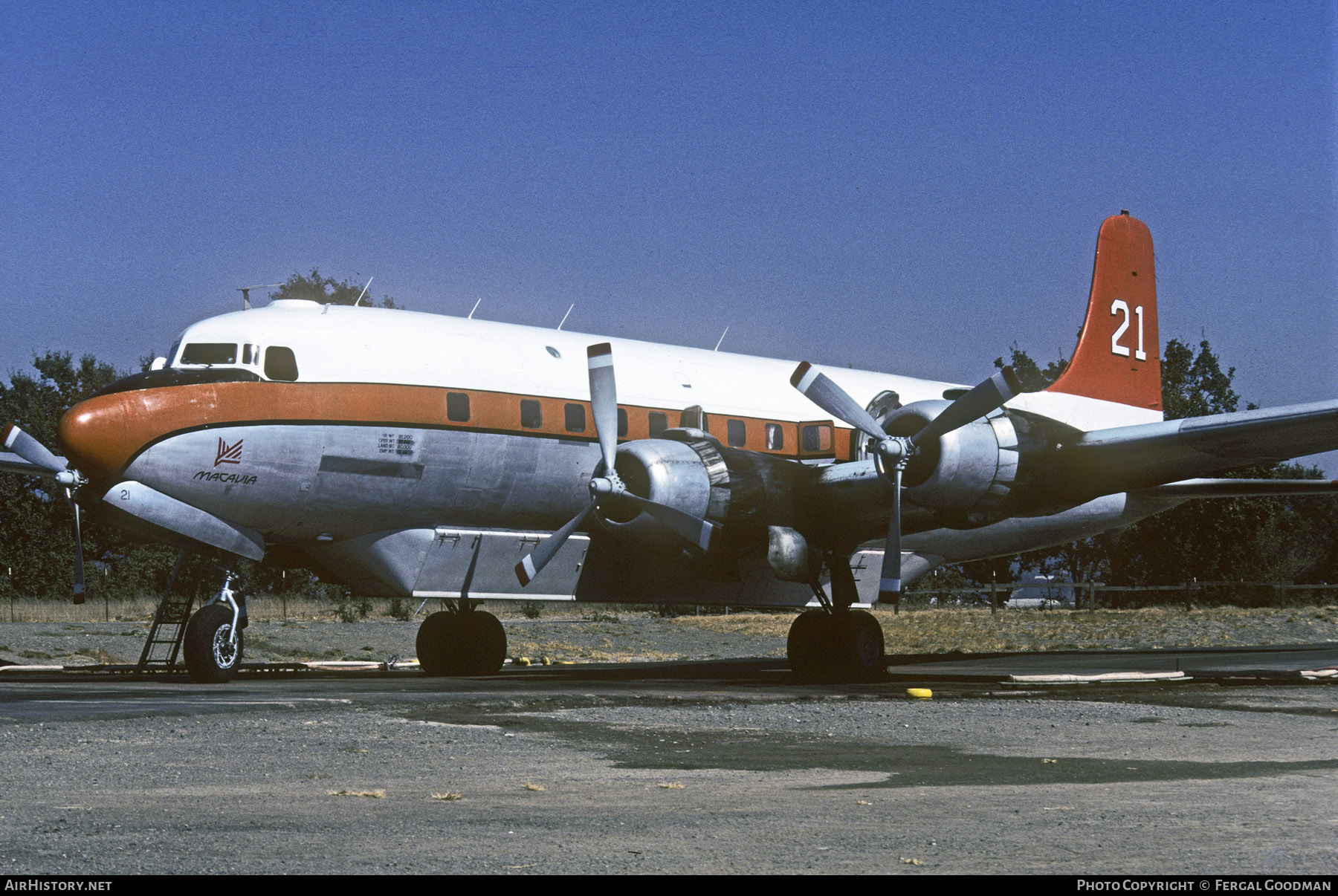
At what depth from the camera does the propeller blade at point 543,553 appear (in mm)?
17547

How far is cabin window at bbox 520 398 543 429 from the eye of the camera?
18547mm

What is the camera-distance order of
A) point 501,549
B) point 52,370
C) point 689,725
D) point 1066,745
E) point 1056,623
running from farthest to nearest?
point 52,370, point 1056,623, point 501,549, point 689,725, point 1066,745

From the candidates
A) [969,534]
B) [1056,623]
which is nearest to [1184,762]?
[969,534]

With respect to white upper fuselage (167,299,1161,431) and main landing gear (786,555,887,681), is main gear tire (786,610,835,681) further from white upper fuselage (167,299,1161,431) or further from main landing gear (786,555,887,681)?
white upper fuselage (167,299,1161,431)

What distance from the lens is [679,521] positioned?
54.3 ft

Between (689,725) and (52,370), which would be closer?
(689,725)

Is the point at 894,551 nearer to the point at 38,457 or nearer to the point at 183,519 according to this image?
the point at 183,519

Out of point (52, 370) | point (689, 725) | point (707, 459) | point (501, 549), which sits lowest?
point (689, 725)

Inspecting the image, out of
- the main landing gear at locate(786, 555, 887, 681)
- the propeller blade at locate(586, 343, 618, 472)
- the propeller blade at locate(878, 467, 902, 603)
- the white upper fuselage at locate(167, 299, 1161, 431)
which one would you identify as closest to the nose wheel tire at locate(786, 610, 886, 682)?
the main landing gear at locate(786, 555, 887, 681)

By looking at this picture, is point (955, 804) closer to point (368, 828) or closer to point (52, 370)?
point (368, 828)

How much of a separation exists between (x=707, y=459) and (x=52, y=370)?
2174 inches

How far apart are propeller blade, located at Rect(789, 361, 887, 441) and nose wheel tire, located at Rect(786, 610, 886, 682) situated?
2.71m

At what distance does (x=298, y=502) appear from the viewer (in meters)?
16.9

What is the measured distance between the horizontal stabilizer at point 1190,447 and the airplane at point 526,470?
0.04m
